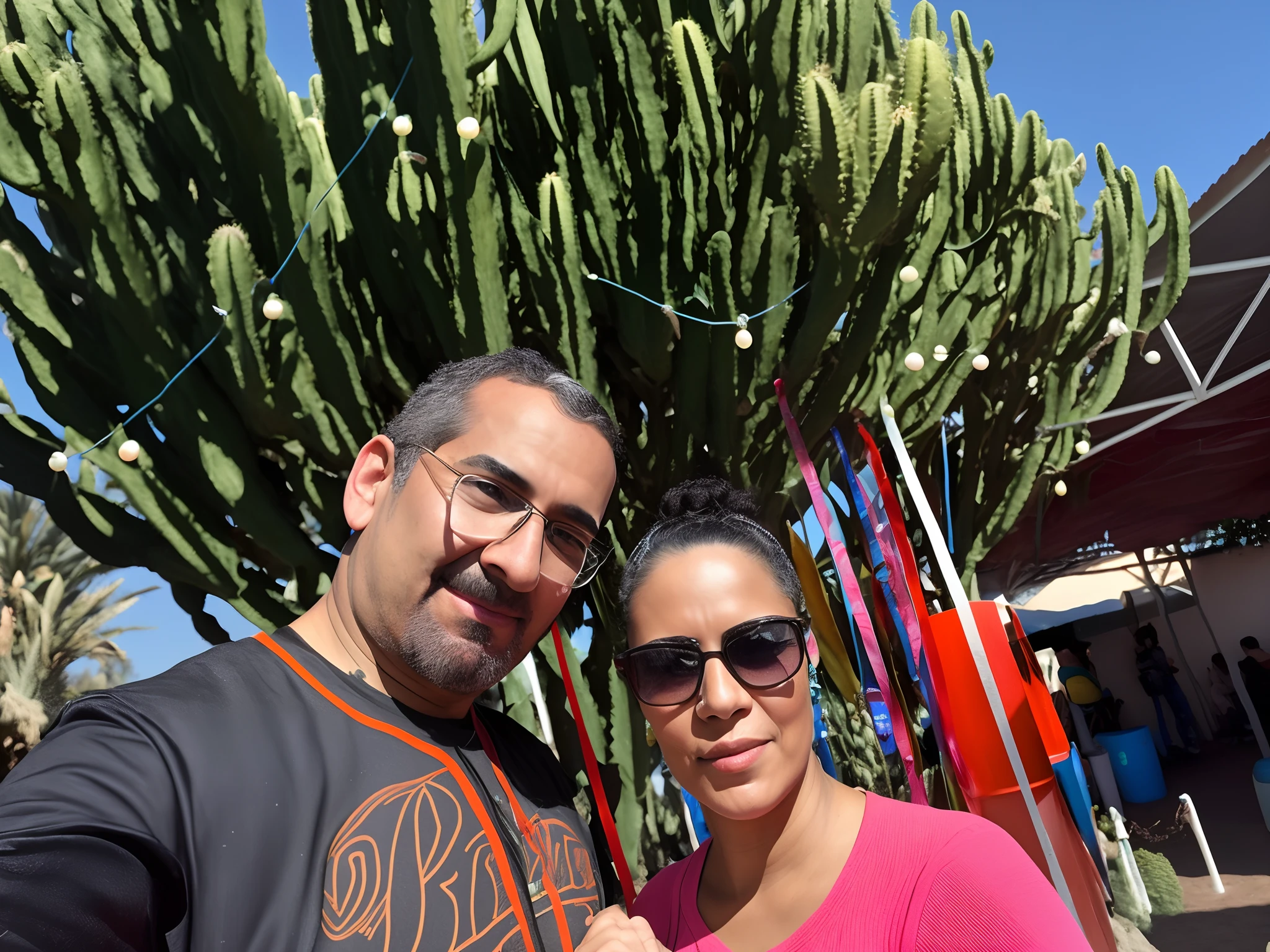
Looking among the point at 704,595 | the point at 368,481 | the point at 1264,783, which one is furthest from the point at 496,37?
the point at 1264,783

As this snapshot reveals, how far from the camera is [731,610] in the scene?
4.21 feet

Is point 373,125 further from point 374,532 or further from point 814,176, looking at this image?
point 374,532

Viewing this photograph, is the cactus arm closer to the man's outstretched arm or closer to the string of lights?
the string of lights

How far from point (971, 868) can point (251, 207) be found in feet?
9.03

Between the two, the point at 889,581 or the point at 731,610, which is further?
the point at 889,581

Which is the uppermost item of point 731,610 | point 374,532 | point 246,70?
point 246,70

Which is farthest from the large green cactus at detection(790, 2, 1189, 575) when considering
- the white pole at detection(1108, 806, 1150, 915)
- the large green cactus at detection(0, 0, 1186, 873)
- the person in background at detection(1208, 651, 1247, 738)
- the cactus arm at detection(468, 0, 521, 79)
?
the person in background at detection(1208, 651, 1247, 738)

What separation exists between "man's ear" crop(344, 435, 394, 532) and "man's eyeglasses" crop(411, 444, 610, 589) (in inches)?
3.9

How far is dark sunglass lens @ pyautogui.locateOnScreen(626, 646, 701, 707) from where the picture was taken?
4.14ft

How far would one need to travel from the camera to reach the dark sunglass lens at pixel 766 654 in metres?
1.24

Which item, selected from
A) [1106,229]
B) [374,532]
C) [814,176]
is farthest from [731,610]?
[1106,229]

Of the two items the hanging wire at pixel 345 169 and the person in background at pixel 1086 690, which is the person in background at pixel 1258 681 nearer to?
the person in background at pixel 1086 690

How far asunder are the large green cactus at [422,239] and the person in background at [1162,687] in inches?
367

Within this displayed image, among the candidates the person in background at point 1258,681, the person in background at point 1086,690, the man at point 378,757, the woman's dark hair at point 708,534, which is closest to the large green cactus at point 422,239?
the man at point 378,757
